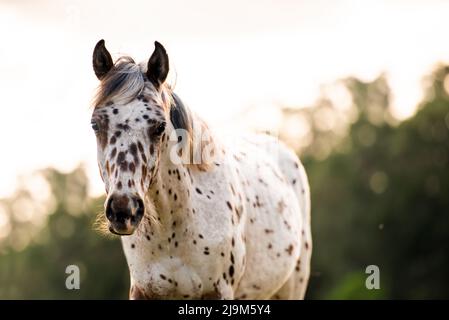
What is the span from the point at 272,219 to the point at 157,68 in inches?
96.5

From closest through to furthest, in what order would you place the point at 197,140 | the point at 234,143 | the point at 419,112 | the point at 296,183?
the point at 197,140 < the point at 234,143 < the point at 296,183 < the point at 419,112

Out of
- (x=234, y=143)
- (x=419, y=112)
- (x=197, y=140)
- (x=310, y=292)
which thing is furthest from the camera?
(x=419, y=112)

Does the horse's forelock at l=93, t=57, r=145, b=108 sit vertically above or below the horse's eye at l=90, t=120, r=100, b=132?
above

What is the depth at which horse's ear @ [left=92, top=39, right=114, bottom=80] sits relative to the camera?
6637 millimetres

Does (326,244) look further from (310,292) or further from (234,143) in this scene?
(234,143)

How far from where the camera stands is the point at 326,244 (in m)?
38.1

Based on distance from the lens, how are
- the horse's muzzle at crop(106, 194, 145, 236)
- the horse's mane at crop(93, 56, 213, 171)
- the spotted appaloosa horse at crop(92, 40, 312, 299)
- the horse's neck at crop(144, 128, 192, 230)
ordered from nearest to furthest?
1. the horse's muzzle at crop(106, 194, 145, 236)
2. the spotted appaloosa horse at crop(92, 40, 312, 299)
3. the horse's mane at crop(93, 56, 213, 171)
4. the horse's neck at crop(144, 128, 192, 230)

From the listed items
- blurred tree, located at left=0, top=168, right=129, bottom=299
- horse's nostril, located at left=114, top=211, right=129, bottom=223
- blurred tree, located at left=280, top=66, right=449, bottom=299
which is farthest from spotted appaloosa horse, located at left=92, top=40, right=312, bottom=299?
blurred tree, located at left=0, top=168, right=129, bottom=299

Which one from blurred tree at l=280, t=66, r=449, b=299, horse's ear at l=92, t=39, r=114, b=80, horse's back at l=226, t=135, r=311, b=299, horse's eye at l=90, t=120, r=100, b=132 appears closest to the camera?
horse's eye at l=90, t=120, r=100, b=132

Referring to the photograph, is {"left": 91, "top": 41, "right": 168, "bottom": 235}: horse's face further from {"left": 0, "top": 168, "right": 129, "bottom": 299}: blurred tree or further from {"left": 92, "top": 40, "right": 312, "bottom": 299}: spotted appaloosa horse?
{"left": 0, "top": 168, "right": 129, "bottom": 299}: blurred tree

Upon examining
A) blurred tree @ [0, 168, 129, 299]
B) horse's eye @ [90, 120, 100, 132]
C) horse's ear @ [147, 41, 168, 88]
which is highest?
horse's ear @ [147, 41, 168, 88]

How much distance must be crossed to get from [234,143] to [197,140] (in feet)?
6.02
